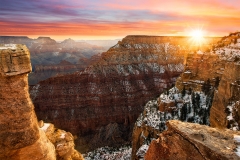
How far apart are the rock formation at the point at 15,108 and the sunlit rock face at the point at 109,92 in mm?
46802

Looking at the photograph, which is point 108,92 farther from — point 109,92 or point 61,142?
point 61,142

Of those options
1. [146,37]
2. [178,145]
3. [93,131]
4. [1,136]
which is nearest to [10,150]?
[1,136]

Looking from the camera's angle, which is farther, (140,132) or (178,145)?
(140,132)

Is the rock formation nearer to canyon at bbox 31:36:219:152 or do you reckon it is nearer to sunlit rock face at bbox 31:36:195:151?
canyon at bbox 31:36:219:152

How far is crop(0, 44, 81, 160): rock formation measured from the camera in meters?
9.51

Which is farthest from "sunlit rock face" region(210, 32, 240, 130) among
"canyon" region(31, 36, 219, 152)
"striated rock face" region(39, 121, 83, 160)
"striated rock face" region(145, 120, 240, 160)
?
"canyon" region(31, 36, 219, 152)

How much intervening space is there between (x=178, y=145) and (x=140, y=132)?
25199 millimetres

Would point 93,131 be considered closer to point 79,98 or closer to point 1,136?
point 79,98

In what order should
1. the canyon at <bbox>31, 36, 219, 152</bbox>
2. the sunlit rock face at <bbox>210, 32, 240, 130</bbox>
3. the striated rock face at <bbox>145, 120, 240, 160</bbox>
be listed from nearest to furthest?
1. the striated rock face at <bbox>145, 120, 240, 160</bbox>
2. the sunlit rock face at <bbox>210, 32, 240, 130</bbox>
3. the canyon at <bbox>31, 36, 219, 152</bbox>

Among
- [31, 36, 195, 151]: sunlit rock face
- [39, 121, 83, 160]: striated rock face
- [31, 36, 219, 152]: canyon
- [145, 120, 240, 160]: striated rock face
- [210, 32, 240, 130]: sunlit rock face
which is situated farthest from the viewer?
[31, 36, 195, 151]: sunlit rock face

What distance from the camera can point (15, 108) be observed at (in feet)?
33.3

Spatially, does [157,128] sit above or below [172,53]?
below

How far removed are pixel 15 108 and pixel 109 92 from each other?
2500 inches

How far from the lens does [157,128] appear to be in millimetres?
28766
